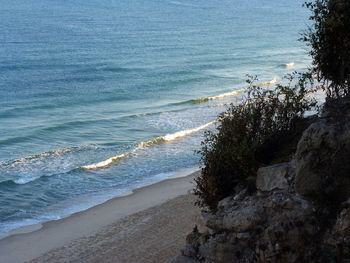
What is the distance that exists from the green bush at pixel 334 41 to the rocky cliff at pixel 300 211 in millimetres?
1344

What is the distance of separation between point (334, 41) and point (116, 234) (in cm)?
838

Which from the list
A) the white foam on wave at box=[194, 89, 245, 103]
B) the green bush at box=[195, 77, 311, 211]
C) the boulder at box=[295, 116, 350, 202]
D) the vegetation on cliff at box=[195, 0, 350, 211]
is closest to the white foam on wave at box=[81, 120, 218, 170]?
the white foam on wave at box=[194, 89, 245, 103]

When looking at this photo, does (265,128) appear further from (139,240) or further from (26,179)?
(26,179)

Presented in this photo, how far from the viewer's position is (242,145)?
10.9m

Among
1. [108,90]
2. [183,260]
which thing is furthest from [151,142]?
[183,260]

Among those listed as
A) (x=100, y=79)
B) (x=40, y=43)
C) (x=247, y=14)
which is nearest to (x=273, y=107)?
(x=100, y=79)

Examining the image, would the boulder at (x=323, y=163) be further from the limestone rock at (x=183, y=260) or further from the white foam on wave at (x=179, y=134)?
the white foam on wave at (x=179, y=134)

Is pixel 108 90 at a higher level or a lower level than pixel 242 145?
higher

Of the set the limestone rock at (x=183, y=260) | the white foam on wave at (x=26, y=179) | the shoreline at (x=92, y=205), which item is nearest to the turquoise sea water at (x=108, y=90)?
the white foam on wave at (x=26, y=179)

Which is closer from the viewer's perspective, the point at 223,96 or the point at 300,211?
the point at 300,211

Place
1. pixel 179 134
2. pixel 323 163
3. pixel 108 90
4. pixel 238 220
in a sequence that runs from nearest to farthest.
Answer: pixel 323 163, pixel 238 220, pixel 179 134, pixel 108 90

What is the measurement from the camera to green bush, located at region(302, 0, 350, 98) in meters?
10.4

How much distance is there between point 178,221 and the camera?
1452 centimetres

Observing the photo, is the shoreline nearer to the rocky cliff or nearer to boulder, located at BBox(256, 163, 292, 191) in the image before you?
the rocky cliff
